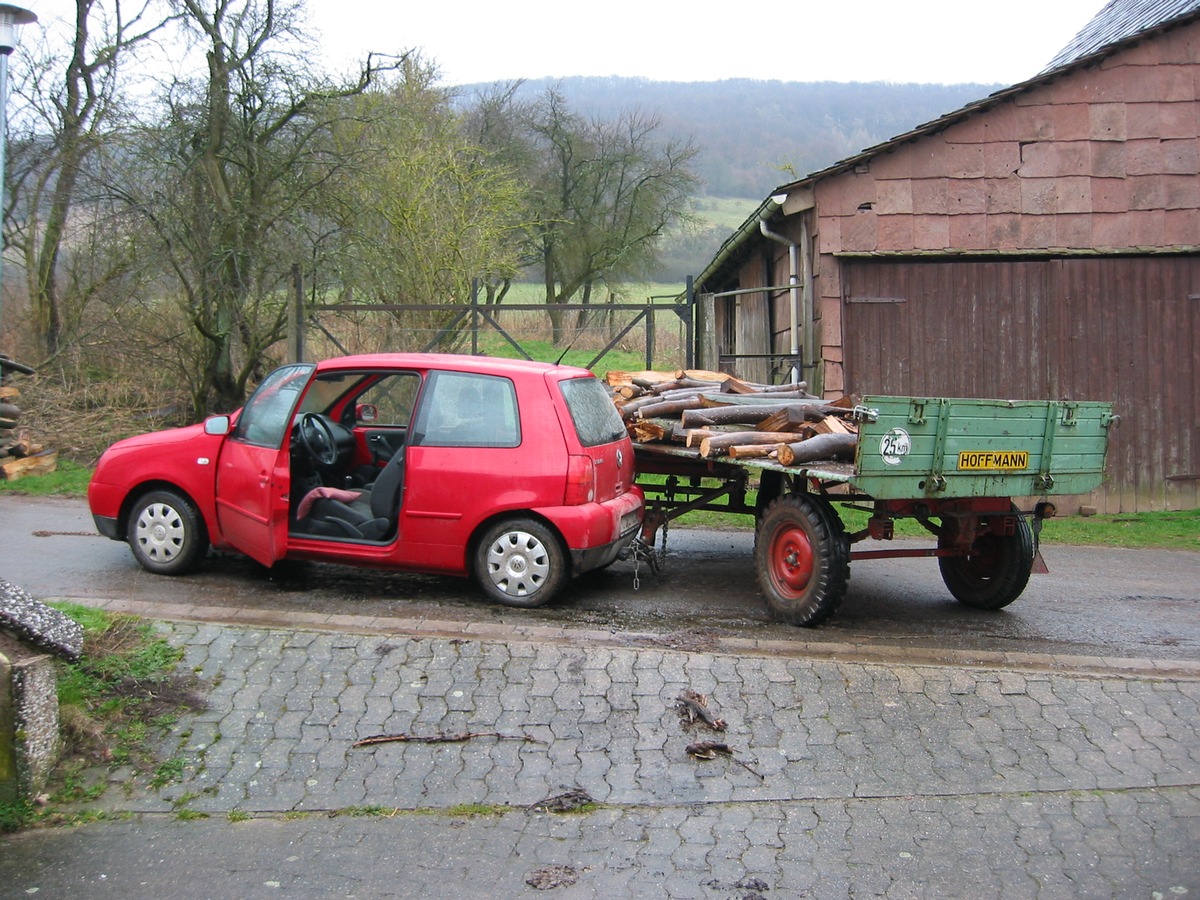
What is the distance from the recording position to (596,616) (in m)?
6.77

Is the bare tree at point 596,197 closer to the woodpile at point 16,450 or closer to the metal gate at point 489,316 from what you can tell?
the metal gate at point 489,316

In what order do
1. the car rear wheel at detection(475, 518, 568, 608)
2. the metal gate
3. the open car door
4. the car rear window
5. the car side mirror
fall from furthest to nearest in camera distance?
the metal gate
the car side mirror
the car rear window
the open car door
the car rear wheel at detection(475, 518, 568, 608)

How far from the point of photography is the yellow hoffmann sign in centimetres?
620

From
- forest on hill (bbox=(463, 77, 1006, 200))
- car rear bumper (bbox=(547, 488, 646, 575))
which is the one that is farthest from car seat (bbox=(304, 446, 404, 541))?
forest on hill (bbox=(463, 77, 1006, 200))

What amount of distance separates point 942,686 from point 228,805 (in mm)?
3460

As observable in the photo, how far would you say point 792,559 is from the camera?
6.80 meters

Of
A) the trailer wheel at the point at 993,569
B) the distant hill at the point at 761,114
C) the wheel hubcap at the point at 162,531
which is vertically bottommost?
the trailer wheel at the point at 993,569

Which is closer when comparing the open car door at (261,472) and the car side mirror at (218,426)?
the open car door at (261,472)

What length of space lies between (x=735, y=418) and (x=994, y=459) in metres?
1.92

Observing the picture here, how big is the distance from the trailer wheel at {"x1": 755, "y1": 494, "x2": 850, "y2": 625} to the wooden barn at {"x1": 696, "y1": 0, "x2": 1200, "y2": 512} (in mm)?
5546

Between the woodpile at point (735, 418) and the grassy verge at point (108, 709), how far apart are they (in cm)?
345

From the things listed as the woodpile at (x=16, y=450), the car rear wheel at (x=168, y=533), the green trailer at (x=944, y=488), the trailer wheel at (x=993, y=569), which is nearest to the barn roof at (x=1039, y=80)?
the trailer wheel at (x=993, y=569)

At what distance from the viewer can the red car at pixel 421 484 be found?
6742 millimetres

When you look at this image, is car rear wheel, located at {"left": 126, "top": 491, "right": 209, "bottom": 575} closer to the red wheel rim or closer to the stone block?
the stone block
